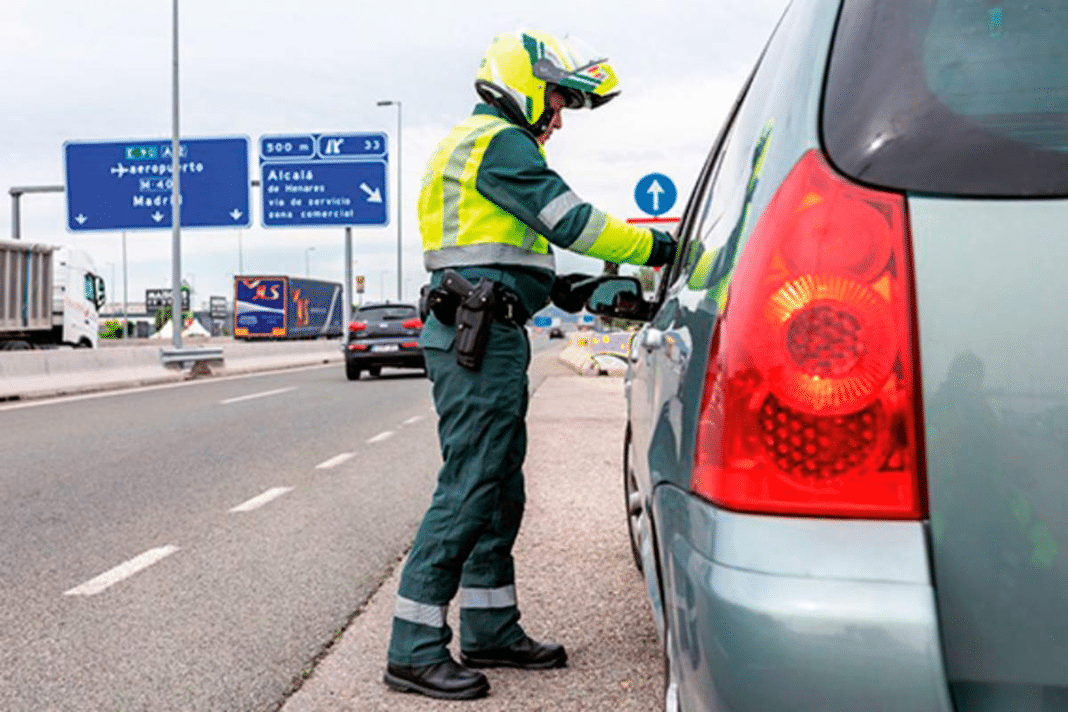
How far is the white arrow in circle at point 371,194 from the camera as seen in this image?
3344 centimetres

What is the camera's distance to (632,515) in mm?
4156

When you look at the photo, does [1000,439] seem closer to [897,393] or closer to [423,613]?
[897,393]

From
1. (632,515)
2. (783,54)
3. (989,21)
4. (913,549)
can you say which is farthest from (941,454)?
(632,515)

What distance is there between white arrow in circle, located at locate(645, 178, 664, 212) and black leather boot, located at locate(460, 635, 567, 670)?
39.4 ft

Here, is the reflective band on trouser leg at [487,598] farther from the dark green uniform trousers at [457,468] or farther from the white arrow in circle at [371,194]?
the white arrow in circle at [371,194]

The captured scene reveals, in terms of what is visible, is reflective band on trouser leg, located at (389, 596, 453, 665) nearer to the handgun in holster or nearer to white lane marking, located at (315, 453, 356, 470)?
the handgun in holster

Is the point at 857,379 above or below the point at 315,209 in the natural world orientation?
below

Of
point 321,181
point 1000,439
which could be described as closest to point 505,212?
point 1000,439

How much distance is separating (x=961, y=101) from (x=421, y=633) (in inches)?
90.5

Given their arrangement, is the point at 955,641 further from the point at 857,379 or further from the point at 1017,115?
the point at 1017,115

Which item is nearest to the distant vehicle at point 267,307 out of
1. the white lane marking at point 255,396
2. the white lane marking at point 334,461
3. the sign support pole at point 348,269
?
the sign support pole at point 348,269

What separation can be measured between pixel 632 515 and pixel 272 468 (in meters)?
5.18

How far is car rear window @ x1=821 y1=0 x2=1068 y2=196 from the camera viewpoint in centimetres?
157

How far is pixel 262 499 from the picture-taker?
7293 mm
